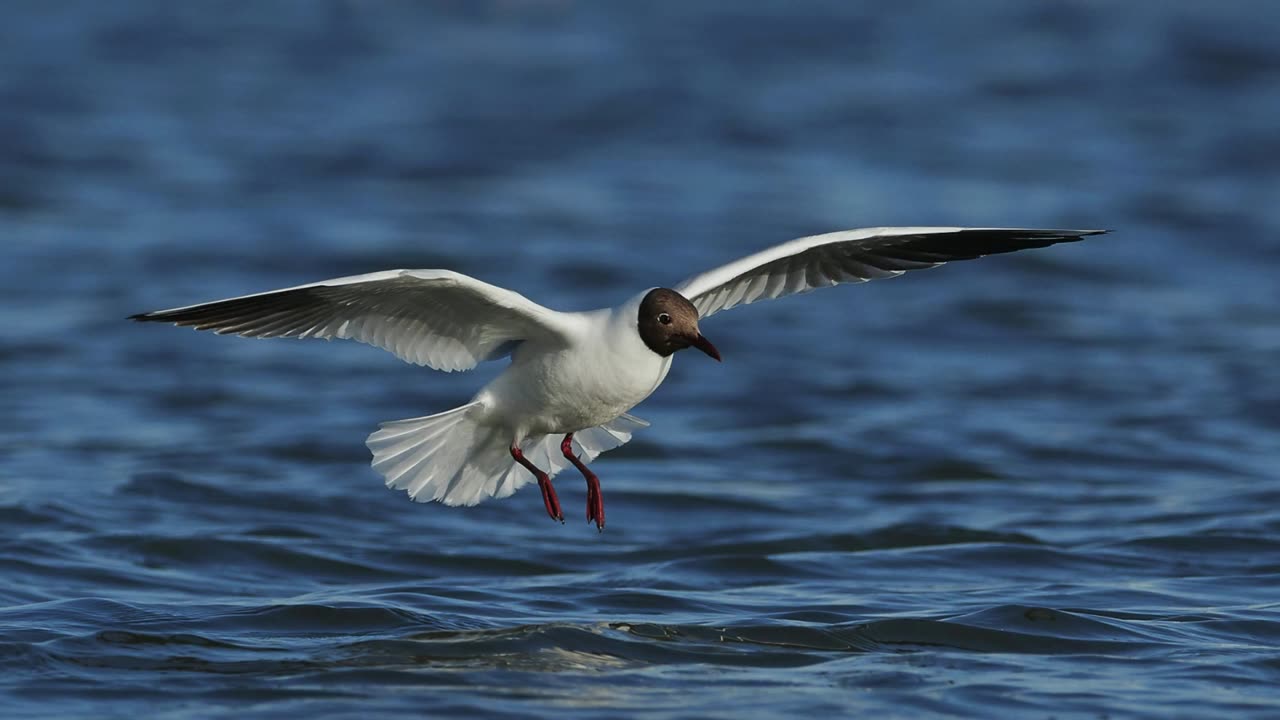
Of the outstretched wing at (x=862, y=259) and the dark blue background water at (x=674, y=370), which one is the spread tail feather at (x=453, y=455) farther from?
the outstretched wing at (x=862, y=259)

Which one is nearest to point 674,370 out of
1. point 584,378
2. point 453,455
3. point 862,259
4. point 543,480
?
point 862,259

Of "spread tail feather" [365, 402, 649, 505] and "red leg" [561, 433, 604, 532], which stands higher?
"spread tail feather" [365, 402, 649, 505]

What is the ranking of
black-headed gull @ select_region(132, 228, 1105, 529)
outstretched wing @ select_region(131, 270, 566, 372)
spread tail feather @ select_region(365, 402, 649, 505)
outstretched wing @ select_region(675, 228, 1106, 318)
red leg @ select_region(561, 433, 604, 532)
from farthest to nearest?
outstretched wing @ select_region(675, 228, 1106, 318), spread tail feather @ select_region(365, 402, 649, 505), red leg @ select_region(561, 433, 604, 532), black-headed gull @ select_region(132, 228, 1105, 529), outstretched wing @ select_region(131, 270, 566, 372)

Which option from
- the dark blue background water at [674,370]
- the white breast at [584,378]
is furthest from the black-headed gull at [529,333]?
the dark blue background water at [674,370]

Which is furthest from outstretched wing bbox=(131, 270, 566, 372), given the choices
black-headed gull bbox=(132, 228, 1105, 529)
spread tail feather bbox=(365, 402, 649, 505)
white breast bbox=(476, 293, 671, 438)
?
spread tail feather bbox=(365, 402, 649, 505)

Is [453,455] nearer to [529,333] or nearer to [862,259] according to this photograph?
[529,333]

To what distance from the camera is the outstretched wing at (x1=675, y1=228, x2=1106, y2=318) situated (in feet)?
25.8

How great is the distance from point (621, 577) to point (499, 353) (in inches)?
61.4

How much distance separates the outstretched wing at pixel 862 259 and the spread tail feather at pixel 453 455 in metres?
0.74

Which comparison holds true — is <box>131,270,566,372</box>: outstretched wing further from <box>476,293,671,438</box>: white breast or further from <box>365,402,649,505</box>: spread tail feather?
<box>365,402,649,505</box>: spread tail feather

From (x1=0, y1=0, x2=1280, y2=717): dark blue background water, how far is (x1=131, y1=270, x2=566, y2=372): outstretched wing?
1124 mm

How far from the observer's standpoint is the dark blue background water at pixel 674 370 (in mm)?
7109

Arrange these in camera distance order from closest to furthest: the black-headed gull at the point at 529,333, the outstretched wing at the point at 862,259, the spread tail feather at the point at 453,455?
the black-headed gull at the point at 529,333 < the spread tail feather at the point at 453,455 < the outstretched wing at the point at 862,259

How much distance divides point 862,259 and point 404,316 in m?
2.06
